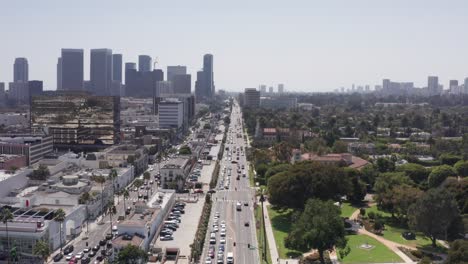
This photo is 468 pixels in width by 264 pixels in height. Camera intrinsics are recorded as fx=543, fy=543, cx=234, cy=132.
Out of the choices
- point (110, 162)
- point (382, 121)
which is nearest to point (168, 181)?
point (110, 162)

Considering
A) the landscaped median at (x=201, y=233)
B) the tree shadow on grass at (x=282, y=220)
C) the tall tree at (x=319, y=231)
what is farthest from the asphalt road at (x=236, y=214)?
the tall tree at (x=319, y=231)

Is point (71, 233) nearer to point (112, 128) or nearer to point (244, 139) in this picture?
point (112, 128)

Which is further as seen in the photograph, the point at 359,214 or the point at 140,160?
the point at 140,160

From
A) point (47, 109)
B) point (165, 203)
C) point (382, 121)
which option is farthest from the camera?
point (382, 121)

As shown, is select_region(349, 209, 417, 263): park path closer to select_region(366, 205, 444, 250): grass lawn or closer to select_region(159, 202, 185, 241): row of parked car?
select_region(366, 205, 444, 250): grass lawn

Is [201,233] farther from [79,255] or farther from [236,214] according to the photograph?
[79,255]

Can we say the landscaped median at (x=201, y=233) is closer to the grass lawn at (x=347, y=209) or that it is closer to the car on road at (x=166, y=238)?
the car on road at (x=166, y=238)

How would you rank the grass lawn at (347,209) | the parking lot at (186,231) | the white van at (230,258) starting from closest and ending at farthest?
the white van at (230,258) → the parking lot at (186,231) → the grass lawn at (347,209)
